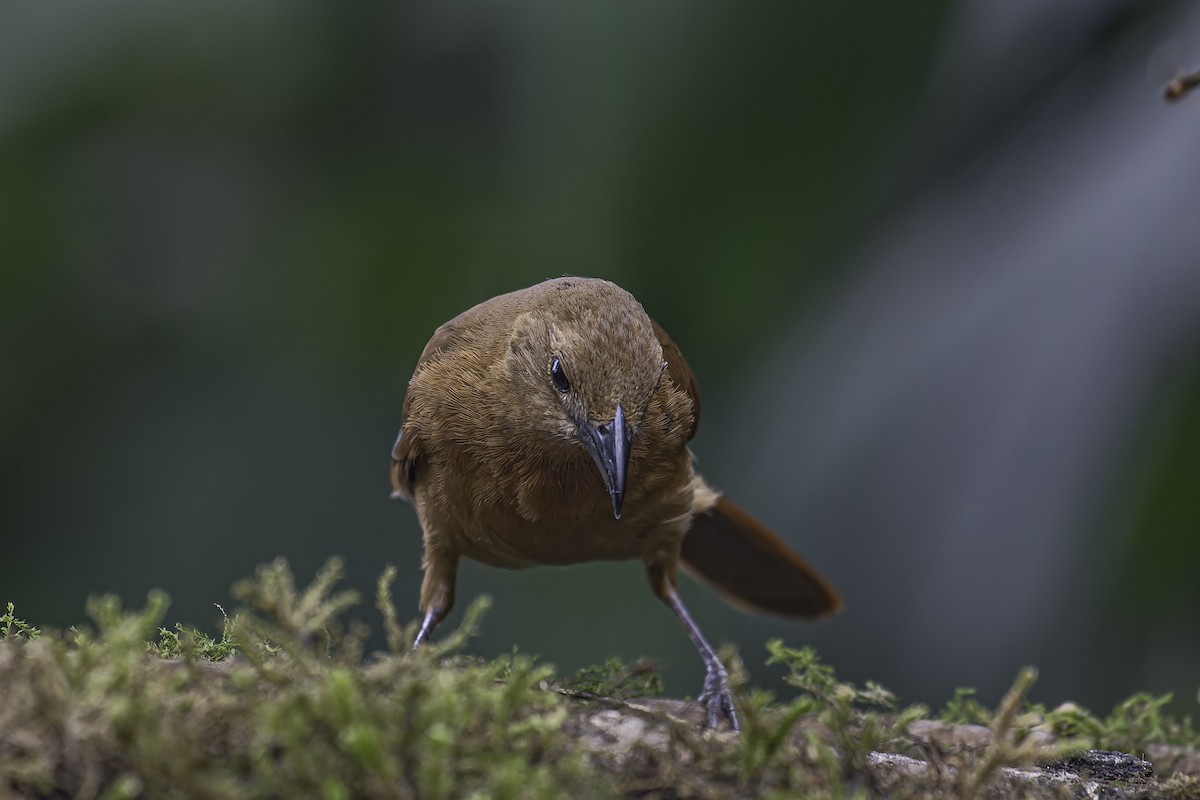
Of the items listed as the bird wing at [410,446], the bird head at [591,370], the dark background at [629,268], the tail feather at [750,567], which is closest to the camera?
the bird head at [591,370]

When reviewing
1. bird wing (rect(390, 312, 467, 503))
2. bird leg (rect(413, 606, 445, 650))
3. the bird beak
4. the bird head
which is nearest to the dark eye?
the bird head

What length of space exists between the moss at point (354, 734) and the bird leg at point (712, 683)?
0.51m

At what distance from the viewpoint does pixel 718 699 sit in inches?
126

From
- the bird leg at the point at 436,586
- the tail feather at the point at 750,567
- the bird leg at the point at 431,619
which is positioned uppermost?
the tail feather at the point at 750,567

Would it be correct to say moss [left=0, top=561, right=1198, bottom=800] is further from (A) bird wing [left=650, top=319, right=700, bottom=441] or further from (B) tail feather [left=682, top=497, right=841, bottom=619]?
(B) tail feather [left=682, top=497, right=841, bottom=619]

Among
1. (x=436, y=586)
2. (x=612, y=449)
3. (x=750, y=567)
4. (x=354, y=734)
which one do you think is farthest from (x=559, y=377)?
(x=354, y=734)

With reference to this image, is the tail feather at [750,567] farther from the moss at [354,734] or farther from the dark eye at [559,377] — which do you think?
the moss at [354,734]

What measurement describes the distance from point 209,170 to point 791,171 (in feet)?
8.97

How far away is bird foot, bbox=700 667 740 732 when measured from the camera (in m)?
2.98

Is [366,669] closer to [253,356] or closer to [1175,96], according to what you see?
[1175,96]

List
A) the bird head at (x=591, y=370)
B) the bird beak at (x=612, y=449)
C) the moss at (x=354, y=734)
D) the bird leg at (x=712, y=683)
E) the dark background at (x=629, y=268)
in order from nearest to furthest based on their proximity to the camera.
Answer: the moss at (x=354, y=734)
the bird leg at (x=712, y=683)
the bird beak at (x=612, y=449)
the bird head at (x=591, y=370)
the dark background at (x=629, y=268)

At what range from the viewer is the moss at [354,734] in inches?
62.8

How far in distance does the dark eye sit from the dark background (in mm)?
1962

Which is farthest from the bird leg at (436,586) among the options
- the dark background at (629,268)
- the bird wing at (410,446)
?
the dark background at (629,268)
